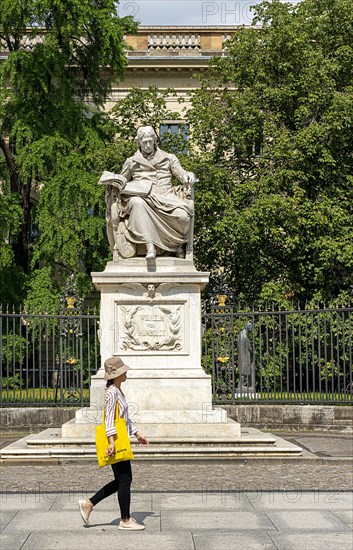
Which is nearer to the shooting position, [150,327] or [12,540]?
[12,540]

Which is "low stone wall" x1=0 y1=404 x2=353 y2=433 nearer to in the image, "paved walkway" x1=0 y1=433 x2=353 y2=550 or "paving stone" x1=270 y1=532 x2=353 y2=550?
"paved walkway" x1=0 y1=433 x2=353 y2=550

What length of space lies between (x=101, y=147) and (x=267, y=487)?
65.6 ft

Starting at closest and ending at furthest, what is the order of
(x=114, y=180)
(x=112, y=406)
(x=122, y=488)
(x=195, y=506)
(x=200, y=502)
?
1. (x=122, y=488)
2. (x=112, y=406)
3. (x=195, y=506)
4. (x=200, y=502)
5. (x=114, y=180)

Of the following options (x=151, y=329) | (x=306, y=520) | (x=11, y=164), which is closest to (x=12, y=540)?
(x=306, y=520)

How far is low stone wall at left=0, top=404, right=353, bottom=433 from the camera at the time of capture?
1656 centimetres

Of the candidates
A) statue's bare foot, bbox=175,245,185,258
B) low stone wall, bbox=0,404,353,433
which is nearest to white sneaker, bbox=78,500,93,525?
statue's bare foot, bbox=175,245,185,258

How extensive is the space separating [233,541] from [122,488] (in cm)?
104

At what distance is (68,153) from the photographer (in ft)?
93.7

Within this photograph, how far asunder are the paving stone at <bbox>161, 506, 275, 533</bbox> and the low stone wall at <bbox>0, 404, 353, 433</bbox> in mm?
8697

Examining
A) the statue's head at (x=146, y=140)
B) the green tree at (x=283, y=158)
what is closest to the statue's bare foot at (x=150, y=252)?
the statue's head at (x=146, y=140)

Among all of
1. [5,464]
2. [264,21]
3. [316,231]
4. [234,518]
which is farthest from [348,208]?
[234,518]

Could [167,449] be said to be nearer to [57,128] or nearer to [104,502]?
[104,502]

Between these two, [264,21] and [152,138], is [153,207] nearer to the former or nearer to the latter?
[152,138]

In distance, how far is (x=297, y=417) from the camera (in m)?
16.7
